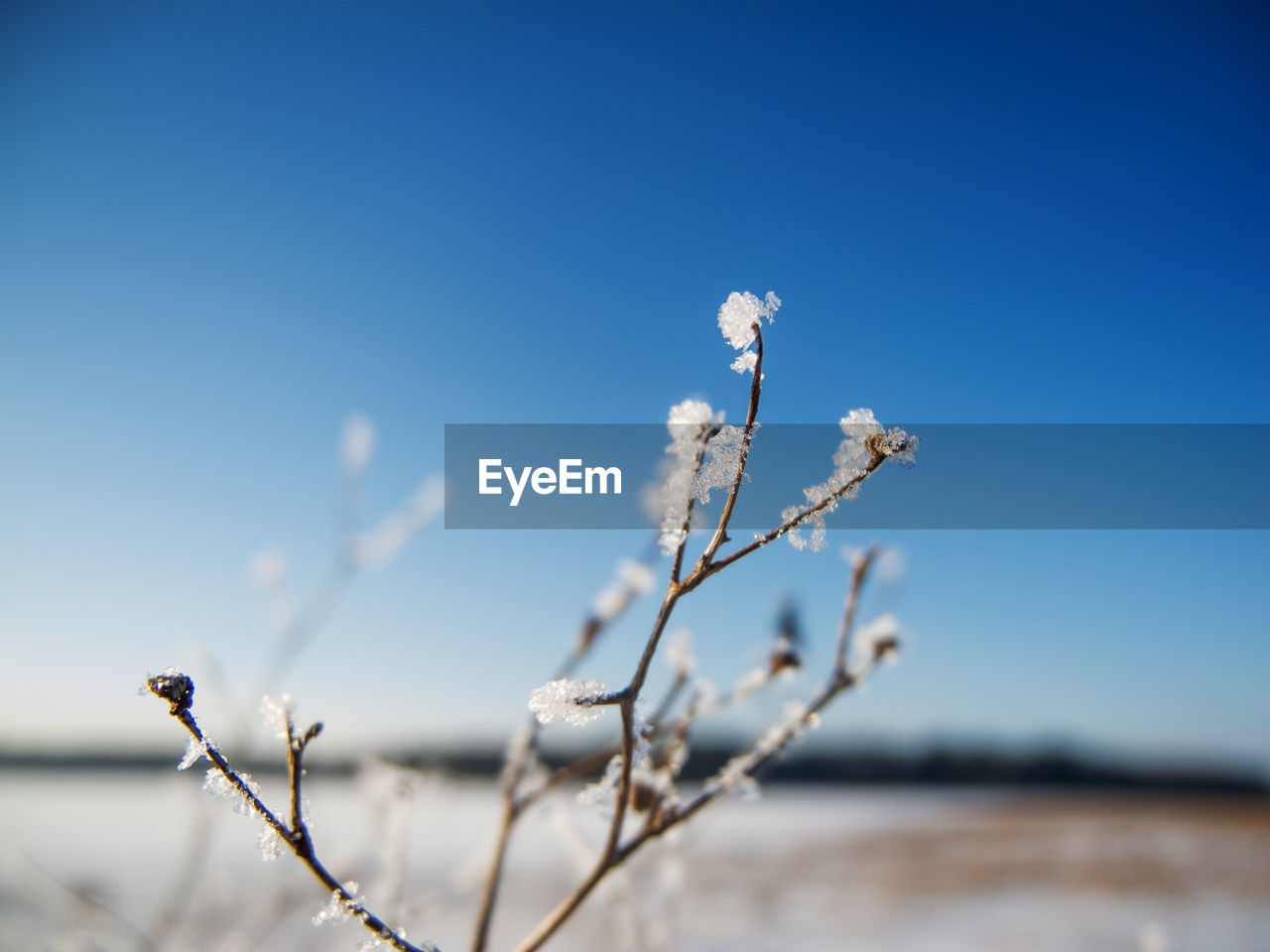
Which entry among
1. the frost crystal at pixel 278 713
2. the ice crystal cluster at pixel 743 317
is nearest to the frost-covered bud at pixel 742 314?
the ice crystal cluster at pixel 743 317

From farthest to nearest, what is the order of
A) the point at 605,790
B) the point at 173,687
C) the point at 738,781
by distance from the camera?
1. the point at 738,781
2. the point at 605,790
3. the point at 173,687

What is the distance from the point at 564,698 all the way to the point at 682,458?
0.22 m

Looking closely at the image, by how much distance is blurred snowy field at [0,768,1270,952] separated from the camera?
5.70 feet

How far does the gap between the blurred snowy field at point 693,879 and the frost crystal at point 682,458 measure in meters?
0.46

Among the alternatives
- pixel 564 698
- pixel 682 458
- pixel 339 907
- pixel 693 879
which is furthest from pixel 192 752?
pixel 693 879

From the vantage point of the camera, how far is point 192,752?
60 centimetres

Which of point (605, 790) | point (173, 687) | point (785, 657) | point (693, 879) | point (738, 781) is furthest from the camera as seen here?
point (693, 879)

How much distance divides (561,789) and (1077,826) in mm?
13618

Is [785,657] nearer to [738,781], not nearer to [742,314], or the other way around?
[738,781]

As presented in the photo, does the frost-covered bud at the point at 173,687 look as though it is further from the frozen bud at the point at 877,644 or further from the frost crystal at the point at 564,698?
the frozen bud at the point at 877,644

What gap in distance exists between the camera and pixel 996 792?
1777 centimetres

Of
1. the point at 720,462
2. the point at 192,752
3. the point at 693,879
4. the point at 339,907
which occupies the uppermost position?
the point at 720,462

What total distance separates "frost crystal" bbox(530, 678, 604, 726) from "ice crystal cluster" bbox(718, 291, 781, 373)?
0.98ft

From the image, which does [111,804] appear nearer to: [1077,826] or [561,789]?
[561,789]
